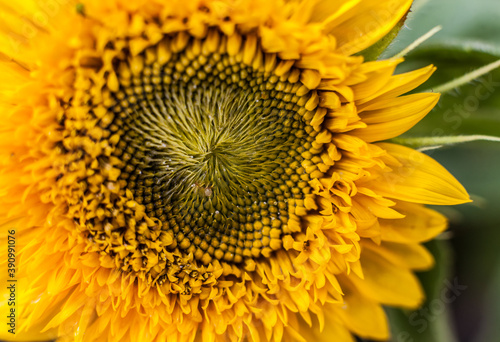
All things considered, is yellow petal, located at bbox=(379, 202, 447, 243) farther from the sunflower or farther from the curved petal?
the curved petal

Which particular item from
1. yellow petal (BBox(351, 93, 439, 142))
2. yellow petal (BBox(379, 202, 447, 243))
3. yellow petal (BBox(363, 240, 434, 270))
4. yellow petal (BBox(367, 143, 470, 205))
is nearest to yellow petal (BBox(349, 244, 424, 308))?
yellow petal (BBox(363, 240, 434, 270))

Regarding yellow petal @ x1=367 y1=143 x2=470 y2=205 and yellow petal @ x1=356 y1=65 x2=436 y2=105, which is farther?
yellow petal @ x1=367 y1=143 x2=470 y2=205

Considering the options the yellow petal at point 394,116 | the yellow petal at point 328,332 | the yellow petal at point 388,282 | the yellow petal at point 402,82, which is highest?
the yellow petal at point 402,82

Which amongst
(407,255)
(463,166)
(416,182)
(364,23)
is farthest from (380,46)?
(463,166)

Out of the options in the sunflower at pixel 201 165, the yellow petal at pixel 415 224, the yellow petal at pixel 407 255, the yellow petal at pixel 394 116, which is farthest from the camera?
the yellow petal at pixel 407 255

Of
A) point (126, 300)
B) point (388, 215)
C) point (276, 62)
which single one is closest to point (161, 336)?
point (126, 300)

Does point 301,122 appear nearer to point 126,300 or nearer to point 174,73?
point 174,73

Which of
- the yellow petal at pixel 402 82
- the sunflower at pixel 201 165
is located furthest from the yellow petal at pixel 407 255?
the yellow petal at pixel 402 82

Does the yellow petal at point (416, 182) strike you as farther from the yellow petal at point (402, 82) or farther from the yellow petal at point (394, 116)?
the yellow petal at point (402, 82)
